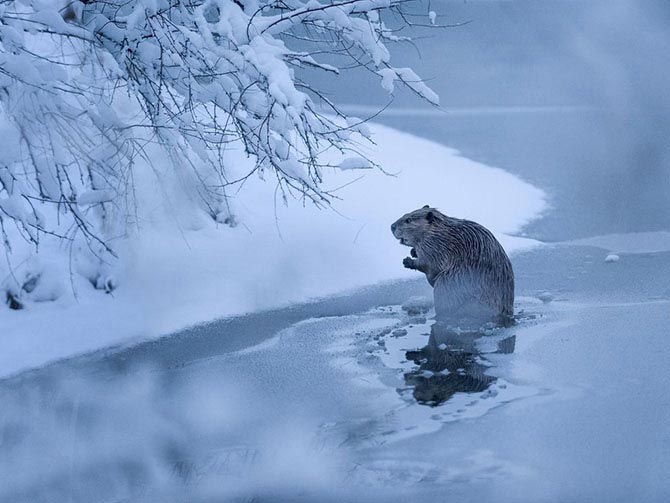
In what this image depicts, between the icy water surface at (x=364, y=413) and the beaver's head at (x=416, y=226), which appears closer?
the icy water surface at (x=364, y=413)

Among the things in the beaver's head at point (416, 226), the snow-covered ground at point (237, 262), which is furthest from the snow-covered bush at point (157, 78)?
the beaver's head at point (416, 226)

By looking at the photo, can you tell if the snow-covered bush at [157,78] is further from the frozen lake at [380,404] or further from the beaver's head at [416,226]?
the frozen lake at [380,404]

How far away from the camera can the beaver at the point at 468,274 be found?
6.61 metres

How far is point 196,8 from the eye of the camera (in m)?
6.03

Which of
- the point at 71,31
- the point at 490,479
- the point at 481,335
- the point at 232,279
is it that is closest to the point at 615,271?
the point at 481,335

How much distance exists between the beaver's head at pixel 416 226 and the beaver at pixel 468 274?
28mm

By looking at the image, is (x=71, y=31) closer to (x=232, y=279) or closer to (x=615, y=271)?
(x=232, y=279)

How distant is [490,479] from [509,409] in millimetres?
831

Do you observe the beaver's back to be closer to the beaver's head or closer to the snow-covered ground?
the beaver's head

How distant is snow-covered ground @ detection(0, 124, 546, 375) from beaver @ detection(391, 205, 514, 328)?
2.92ft

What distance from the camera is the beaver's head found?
6.93m

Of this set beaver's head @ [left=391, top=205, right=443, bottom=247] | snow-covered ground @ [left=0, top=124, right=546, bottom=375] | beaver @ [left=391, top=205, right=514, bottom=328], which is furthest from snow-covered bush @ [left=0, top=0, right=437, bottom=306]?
beaver @ [left=391, top=205, right=514, bottom=328]

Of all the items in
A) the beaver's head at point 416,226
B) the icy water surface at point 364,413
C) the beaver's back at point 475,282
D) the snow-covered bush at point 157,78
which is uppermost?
the snow-covered bush at point 157,78

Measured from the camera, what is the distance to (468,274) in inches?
261
